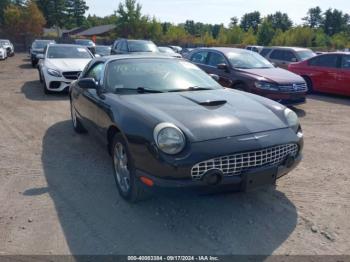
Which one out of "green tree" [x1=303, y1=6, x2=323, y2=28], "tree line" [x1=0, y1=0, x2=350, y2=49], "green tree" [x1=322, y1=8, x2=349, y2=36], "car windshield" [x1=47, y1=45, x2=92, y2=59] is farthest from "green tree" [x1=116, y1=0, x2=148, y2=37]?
"green tree" [x1=303, y1=6, x2=323, y2=28]

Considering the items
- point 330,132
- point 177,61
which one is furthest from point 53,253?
point 330,132

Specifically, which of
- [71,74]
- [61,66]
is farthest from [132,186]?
[61,66]

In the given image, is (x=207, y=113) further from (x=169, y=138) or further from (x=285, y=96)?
(x=285, y=96)

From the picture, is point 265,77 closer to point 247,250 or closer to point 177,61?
point 177,61

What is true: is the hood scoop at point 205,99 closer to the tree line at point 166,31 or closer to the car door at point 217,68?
the car door at point 217,68

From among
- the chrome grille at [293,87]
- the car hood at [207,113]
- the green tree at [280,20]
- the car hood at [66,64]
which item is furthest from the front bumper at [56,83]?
the green tree at [280,20]

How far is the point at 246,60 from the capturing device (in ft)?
30.9

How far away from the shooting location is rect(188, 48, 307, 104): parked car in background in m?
8.30

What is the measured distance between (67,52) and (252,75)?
6532 mm

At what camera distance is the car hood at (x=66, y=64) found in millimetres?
10469

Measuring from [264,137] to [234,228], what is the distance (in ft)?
2.95

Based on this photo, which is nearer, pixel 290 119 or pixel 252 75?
pixel 290 119

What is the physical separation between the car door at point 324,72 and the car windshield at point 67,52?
7.46 m

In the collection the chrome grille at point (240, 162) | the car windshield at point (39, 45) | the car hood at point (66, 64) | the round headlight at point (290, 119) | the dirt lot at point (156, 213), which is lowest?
the dirt lot at point (156, 213)
